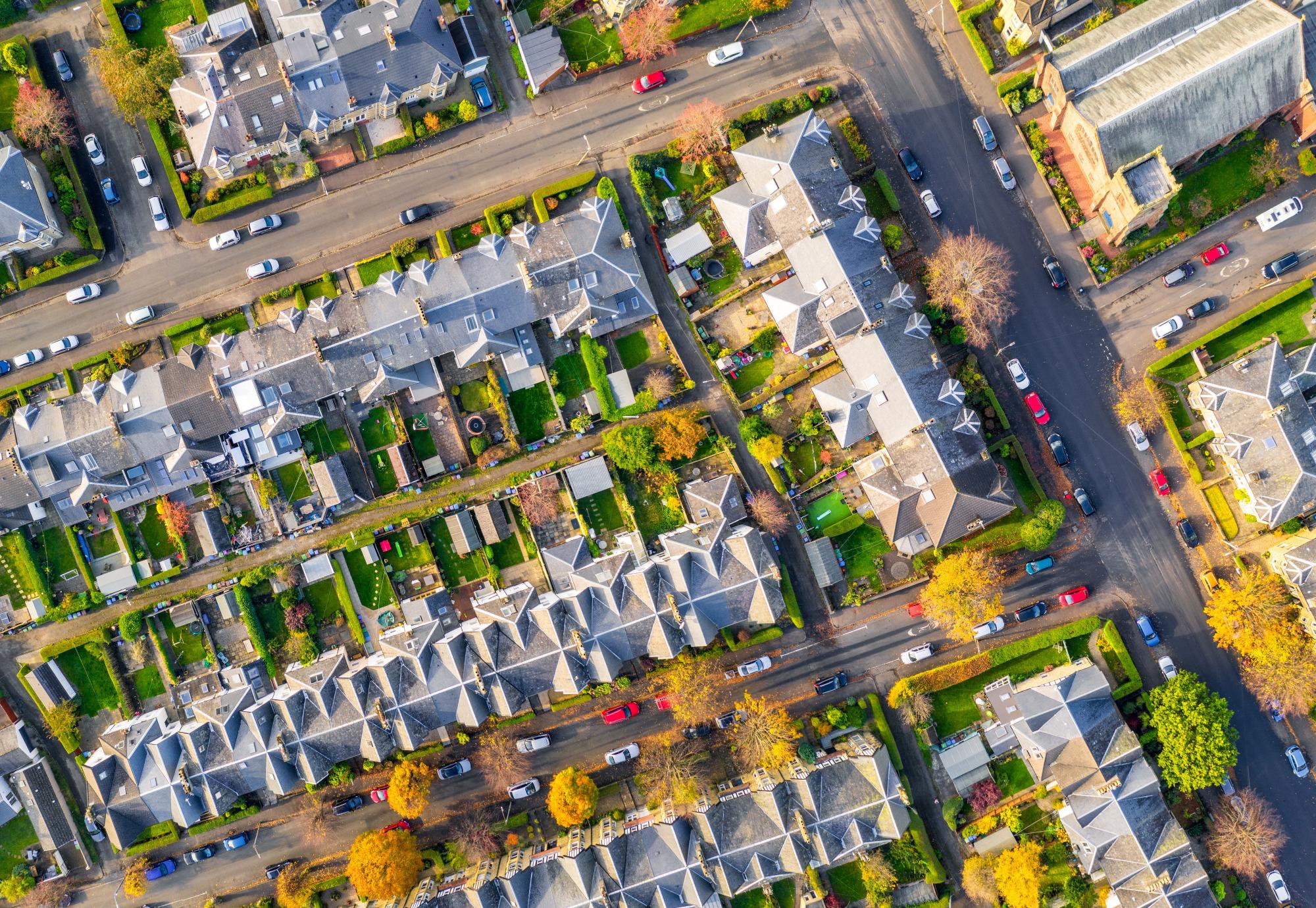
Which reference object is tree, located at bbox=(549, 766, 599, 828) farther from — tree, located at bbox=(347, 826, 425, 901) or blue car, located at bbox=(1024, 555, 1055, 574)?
blue car, located at bbox=(1024, 555, 1055, 574)

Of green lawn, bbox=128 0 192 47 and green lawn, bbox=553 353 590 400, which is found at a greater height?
green lawn, bbox=128 0 192 47

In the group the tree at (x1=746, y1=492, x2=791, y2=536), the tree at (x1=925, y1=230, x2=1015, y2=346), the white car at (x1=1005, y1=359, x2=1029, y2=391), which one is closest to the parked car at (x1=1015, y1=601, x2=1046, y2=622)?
the white car at (x1=1005, y1=359, x2=1029, y2=391)

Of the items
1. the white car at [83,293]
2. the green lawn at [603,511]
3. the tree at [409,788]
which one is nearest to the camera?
the tree at [409,788]

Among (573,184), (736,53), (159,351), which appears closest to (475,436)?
(573,184)

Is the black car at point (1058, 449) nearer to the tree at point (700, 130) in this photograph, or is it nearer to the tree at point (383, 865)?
the tree at point (700, 130)

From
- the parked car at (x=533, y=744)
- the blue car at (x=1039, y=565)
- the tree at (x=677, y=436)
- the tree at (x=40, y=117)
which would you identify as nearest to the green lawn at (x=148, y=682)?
the parked car at (x=533, y=744)

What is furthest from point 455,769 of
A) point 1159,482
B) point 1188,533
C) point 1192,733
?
point 1188,533

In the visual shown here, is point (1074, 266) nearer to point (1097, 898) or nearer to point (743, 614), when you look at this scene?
point (743, 614)
